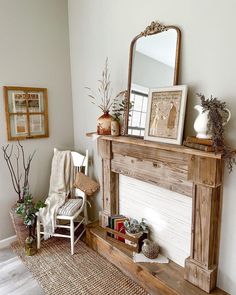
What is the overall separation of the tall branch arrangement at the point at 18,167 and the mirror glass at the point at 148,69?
1.27 metres

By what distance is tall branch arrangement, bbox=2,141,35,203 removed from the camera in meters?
2.56

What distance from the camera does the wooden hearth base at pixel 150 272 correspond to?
170cm

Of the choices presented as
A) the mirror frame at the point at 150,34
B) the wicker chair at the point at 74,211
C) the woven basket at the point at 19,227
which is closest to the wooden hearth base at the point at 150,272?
the wicker chair at the point at 74,211

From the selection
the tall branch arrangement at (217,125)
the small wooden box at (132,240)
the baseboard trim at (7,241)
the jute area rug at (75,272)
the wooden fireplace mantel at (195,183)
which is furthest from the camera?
the baseboard trim at (7,241)

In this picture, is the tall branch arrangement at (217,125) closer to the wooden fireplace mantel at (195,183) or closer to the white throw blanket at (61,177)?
the wooden fireplace mantel at (195,183)

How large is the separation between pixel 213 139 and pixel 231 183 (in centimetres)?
37

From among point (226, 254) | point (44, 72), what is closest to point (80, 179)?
point (44, 72)

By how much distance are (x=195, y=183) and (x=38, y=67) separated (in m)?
2.08

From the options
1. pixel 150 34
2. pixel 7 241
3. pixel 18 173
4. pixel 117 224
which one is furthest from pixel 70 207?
pixel 150 34

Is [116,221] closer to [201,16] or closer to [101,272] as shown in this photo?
Answer: [101,272]

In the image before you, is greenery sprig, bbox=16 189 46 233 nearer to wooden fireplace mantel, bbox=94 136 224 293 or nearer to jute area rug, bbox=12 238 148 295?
jute area rug, bbox=12 238 148 295

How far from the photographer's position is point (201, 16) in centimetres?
161

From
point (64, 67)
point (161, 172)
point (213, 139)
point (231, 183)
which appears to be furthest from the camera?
point (64, 67)

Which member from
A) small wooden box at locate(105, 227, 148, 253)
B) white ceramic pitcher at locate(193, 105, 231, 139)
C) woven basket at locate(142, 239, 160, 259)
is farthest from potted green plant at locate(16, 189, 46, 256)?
white ceramic pitcher at locate(193, 105, 231, 139)
